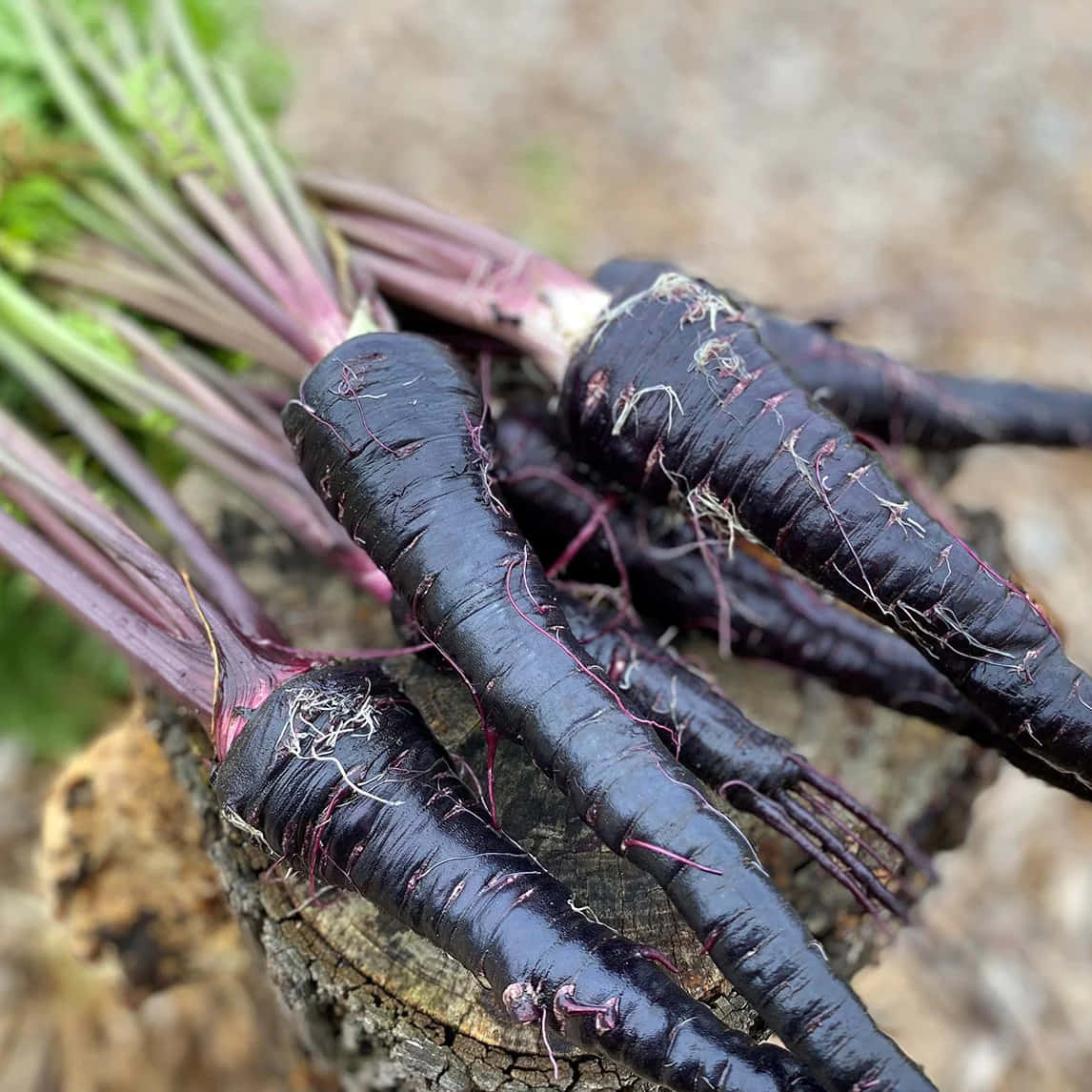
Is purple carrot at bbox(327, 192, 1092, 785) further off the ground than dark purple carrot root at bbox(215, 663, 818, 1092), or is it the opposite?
purple carrot at bbox(327, 192, 1092, 785)

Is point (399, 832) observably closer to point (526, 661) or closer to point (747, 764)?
point (526, 661)

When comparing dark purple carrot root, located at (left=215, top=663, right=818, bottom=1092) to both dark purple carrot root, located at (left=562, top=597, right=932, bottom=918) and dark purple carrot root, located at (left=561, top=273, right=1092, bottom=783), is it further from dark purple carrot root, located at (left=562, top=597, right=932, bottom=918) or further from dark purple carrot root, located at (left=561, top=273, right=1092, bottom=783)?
dark purple carrot root, located at (left=561, top=273, right=1092, bottom=783)

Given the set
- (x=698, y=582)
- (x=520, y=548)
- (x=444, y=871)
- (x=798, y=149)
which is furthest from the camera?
(x=798, y=149)

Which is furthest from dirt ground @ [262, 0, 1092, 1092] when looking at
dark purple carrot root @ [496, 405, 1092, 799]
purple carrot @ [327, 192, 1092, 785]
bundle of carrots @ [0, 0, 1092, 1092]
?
purple carrot @ [327, 192, 1092, 785]

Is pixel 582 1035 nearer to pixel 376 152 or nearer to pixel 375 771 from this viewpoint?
pixel 375 771

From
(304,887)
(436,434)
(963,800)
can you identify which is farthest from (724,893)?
(963,800)

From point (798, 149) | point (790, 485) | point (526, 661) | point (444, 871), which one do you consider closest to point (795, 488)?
point (790, 485)
